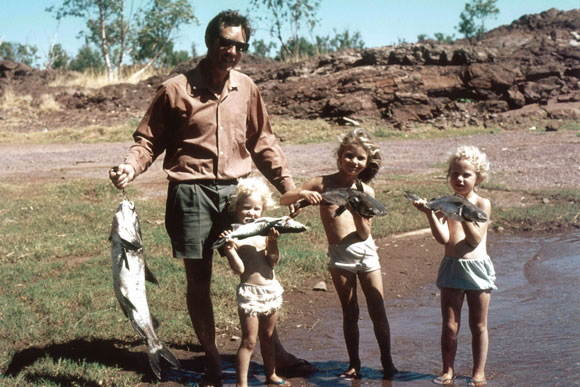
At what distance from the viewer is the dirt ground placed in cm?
Result: 604

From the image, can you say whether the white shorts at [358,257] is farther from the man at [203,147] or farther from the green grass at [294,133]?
the green grass at [294,133]

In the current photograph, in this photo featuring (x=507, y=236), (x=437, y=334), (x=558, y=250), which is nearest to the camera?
(x=437, y=334)

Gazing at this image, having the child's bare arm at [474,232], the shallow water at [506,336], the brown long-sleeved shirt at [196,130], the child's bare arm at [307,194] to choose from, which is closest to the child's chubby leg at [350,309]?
the shallow water at [506,336]

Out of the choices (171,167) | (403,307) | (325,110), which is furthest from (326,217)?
(325,110)

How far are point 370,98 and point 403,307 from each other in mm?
14832

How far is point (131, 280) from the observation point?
388 cm

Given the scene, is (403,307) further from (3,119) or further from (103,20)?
(103,20)

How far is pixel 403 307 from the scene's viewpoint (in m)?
5.70

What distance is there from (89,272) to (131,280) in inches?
112

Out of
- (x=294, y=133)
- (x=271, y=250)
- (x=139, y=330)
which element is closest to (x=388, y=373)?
(x=271, y=250)

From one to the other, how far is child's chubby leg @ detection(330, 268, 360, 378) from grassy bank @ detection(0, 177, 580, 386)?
4.45 ft

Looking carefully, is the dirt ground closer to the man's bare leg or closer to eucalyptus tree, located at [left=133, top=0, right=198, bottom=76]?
the man's bare leg

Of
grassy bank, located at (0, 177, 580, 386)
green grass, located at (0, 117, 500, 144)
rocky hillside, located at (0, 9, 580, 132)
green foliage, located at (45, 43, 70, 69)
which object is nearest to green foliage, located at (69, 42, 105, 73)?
green foliage, located at (45, 43, 70, 69)

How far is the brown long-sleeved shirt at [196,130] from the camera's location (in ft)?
12.7
